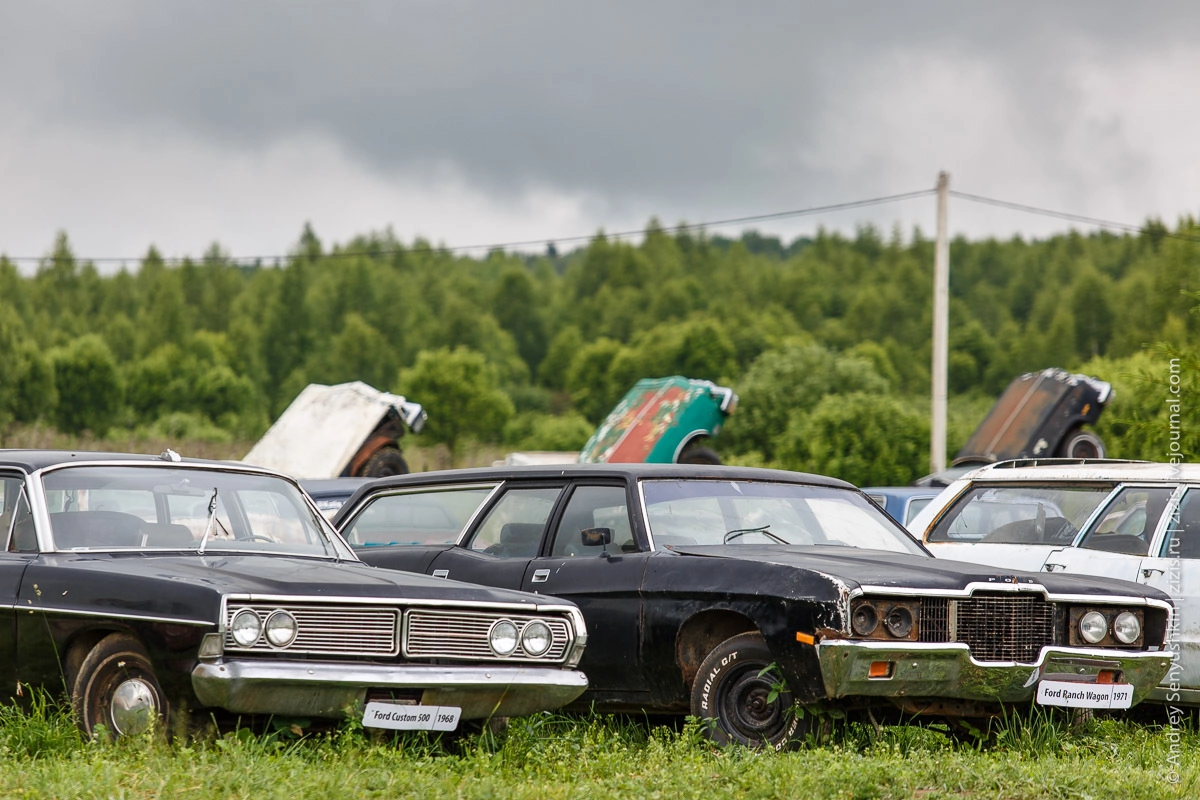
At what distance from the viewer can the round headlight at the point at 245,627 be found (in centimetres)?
592

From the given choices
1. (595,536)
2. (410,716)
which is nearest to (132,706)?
(410,716)

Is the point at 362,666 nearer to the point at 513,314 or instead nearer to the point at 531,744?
the point at 531,744

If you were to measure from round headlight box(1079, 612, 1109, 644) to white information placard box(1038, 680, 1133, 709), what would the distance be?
23 centimetres

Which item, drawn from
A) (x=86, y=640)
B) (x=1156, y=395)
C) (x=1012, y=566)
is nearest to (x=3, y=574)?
(x=86, y=640)

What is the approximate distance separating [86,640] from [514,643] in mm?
1842

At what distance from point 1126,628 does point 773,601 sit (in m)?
1.90

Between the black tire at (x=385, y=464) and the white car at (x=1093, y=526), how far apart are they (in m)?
12.2

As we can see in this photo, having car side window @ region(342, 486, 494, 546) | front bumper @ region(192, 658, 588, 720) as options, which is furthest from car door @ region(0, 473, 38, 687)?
car side window @ region(342, 486, 494, 546)

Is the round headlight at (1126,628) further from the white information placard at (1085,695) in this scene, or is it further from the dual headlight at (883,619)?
the dual headlight at (883,619)

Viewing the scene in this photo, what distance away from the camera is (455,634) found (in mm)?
6414

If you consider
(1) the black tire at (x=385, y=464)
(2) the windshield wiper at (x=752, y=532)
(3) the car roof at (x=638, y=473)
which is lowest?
(1) the black tire at (x=385, y=464)

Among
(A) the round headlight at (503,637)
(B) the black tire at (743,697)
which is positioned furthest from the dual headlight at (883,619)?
(A) the round headlight at (503,637)

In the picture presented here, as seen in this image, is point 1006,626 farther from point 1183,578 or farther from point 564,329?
point 564,329

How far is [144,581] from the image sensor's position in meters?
6.22
